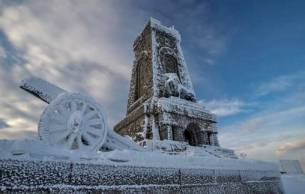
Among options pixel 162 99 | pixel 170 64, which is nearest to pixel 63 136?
pixel 162 99

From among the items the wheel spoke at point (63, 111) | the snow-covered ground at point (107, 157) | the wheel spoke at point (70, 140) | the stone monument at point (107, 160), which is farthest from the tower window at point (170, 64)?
the wheel spoke at point (70, 140)

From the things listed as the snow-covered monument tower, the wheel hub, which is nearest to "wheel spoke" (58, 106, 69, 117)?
the wheel hub

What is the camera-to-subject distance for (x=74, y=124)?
4.41 meters

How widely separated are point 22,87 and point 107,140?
2.75 m

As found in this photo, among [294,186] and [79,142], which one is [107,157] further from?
[294,186]

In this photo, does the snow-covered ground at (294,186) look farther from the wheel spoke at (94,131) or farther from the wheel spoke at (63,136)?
the wheel spoke at (63,136)

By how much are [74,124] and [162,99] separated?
595cm

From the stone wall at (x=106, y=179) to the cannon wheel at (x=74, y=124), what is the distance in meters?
1.35

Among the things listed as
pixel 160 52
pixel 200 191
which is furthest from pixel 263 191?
pixel 160 52

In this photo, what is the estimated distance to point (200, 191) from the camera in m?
4.20

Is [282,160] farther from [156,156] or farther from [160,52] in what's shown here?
[156,156]

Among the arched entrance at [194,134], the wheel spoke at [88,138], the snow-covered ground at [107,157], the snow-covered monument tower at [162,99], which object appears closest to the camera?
the snow-covered ground at [107,157]

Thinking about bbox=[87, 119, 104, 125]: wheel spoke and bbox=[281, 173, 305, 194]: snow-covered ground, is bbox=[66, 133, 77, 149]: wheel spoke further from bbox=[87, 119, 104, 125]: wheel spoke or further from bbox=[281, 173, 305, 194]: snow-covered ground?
bbox=[281, 173, 305, 194]: snow-covered ground

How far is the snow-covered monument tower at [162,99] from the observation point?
941cm
